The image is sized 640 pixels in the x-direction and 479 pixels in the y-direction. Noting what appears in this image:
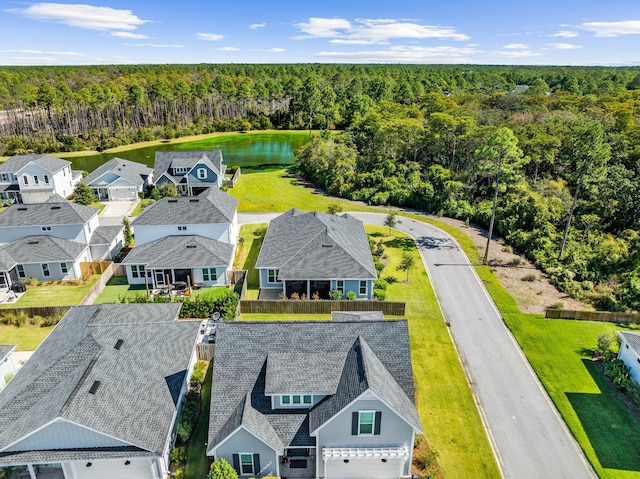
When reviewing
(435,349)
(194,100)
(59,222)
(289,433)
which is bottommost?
(435,349)

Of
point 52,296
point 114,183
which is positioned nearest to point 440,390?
point 52,296

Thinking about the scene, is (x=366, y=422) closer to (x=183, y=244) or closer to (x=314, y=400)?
(x=314, y=400)

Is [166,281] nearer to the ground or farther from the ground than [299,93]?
nearer to the ground

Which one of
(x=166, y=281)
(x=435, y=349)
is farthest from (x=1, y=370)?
(x=435, y=349)

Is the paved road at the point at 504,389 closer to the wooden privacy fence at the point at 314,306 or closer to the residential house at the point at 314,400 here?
the wooden privacy fence at the point at 314,306

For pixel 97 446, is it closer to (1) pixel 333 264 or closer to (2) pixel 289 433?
(2) pixel 289 433

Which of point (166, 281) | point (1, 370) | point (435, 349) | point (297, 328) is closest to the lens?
point (297, 328)

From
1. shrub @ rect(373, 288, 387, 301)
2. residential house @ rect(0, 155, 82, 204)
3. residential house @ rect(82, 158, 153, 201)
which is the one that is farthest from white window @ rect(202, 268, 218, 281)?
residential house @ rect(0, 155, 82, 204)
